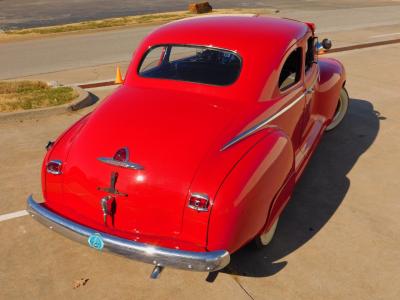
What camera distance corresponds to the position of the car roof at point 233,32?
14.0 ft

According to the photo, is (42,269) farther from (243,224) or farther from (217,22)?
(217,22)

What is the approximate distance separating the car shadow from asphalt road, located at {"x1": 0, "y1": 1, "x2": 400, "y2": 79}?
23.8 feet

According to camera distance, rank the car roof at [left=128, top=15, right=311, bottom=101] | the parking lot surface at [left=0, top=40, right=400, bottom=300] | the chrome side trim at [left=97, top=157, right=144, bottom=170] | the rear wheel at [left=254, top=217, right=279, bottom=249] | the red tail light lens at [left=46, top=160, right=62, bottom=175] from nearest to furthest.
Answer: the chrome side trim at [left=97, top=157, right=144, bottom=170], the parking lot surface at [left=0, top=40, right=400, bottom=300], the red tail light lens at [left=46, top=160, right=62, bottom=175], the rear wheel at [left=254, top=217, right=279, bottom=249], the car roof at [left=128, top=15, right=311, bottom=101]

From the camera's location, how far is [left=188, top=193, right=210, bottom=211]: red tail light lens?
3107 mm

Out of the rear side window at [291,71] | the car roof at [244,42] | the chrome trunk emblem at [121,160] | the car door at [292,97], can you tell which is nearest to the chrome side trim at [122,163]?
the chrome trunk emblem at [121,160]

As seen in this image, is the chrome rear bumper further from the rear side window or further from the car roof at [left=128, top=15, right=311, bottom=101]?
the rear side window

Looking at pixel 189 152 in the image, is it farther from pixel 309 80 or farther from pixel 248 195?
pixel 309 80

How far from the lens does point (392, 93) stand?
8.23 m

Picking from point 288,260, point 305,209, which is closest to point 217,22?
point 305,209

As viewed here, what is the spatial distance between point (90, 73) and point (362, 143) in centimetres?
675

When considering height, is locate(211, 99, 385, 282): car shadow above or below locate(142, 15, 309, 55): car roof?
below

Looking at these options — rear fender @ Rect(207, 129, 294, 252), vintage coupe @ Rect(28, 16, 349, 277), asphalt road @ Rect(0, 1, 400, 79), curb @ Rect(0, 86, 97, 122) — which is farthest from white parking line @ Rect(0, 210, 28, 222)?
asphalt road @ Rect(0, 1, 400, 79)

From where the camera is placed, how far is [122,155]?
11.2ft

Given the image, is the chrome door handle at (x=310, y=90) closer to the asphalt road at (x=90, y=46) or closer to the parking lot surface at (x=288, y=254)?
the parking lot surface at (x=288, y=254)
